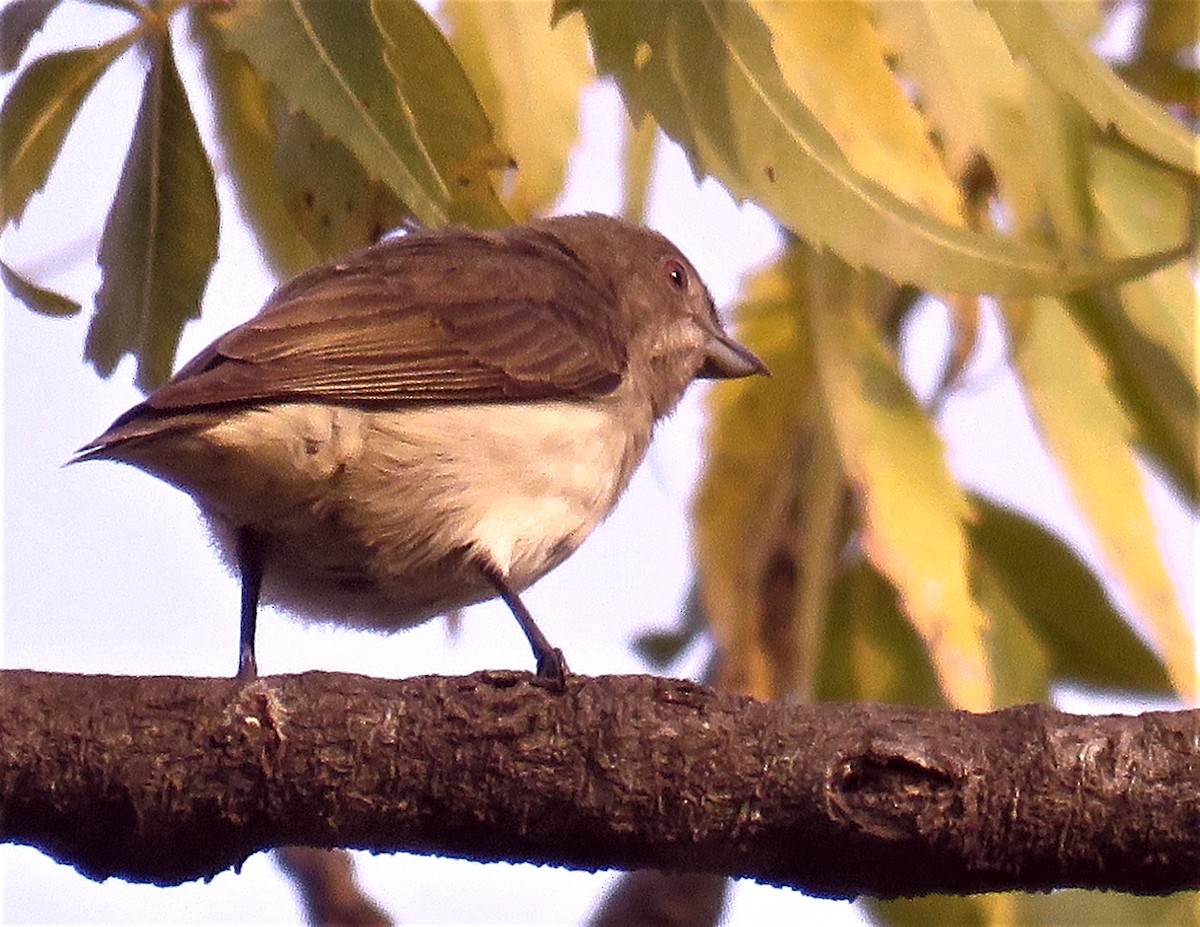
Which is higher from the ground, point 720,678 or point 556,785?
point 720,678

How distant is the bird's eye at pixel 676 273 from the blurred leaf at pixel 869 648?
1099mm

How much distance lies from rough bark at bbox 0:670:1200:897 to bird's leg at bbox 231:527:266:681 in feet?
3.62

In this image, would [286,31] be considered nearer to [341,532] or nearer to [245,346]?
[245,346]

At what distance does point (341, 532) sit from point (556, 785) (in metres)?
1.27

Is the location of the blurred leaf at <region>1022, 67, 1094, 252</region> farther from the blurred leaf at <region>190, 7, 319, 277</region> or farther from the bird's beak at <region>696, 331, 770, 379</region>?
the blurred leaf at <region>190, 7, 319, 277</region>

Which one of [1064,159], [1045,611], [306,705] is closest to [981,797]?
[306,705]

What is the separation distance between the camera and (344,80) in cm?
285

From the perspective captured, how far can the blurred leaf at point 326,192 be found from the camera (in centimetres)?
316

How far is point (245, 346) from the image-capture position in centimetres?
370

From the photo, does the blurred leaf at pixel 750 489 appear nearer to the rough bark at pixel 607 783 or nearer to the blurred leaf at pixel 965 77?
the blurred leaf at pixel 965 77

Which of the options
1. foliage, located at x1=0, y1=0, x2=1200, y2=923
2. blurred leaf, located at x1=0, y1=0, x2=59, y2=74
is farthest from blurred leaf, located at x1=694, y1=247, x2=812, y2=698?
blurred leaf, located at x1=0, y1=0, x2=59, y2=74

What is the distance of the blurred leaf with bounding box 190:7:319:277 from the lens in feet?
11.1

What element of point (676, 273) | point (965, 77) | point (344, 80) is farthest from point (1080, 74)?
point (676, 273)

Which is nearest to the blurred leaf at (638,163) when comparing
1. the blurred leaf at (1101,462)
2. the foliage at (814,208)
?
the foliage at (814,208)
